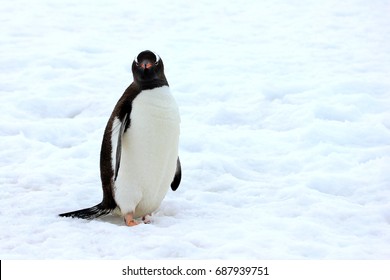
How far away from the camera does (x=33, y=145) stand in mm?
5469

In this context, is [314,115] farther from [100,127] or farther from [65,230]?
[65,230]

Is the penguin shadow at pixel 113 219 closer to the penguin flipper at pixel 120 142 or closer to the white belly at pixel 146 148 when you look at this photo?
the white belly at pixel 146 148

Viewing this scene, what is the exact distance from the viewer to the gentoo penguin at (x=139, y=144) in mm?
3893

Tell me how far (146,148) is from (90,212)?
1.70 ft

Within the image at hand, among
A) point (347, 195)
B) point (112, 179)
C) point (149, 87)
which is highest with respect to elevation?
point (149, 87)

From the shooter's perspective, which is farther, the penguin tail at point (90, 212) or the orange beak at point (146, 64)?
the penguin tail at point (90, 212)

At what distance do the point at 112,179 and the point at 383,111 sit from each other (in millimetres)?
3213

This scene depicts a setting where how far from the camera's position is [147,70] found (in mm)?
3891

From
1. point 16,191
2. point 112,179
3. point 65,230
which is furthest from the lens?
point 16,191

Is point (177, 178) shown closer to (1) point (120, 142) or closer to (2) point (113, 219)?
(2) point (113, 219)

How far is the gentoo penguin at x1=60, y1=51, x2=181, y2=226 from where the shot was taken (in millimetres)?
3893

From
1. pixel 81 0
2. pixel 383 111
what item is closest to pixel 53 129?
pixel 383 111

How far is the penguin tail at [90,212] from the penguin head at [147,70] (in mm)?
766

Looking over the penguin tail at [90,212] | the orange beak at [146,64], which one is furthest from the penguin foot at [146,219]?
the orange beak at [146,64]
